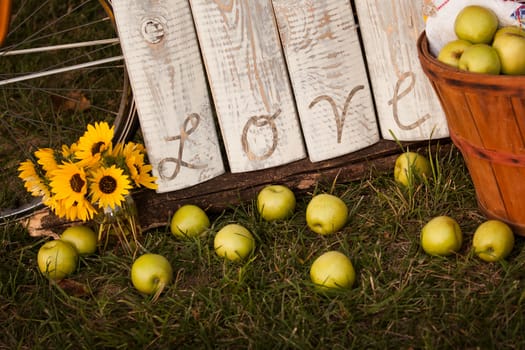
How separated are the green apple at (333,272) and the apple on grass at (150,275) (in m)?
0.51

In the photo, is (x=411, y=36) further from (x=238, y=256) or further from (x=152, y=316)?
(x=152, y=316)

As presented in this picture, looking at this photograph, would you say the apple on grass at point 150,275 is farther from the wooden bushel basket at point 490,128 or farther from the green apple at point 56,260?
the wooden bushel basket at point 490,128

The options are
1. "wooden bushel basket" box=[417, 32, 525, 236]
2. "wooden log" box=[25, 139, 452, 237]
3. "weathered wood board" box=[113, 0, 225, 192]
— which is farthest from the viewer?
"wooden log" box=[25, 139, 452, 237]

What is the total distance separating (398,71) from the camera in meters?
2.89

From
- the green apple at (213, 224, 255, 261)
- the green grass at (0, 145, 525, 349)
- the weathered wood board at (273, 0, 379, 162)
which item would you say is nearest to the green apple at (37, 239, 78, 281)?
the green grass at (0, 145, 525, 349)

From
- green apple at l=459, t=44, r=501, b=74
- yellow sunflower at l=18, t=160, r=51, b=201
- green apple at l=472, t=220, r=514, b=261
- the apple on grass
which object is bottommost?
green apple at l=472, t=220, r=514, b=261

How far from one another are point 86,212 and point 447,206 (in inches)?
50.7

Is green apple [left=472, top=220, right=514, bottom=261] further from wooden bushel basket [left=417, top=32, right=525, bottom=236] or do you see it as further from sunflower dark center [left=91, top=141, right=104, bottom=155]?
sunflower dark center [left=91, top=141, right=104, bottom=155]

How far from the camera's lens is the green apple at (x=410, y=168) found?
2861mm

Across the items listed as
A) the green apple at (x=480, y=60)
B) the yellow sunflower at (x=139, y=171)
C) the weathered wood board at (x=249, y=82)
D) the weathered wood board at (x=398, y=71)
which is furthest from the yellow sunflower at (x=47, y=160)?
the green apple at (x=480, y=60)

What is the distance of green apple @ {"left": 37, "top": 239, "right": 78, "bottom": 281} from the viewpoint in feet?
9.14

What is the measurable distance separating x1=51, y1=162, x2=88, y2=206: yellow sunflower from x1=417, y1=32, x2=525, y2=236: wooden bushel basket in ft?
4.02

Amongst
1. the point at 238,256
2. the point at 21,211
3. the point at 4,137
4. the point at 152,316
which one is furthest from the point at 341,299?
the point at 4,137

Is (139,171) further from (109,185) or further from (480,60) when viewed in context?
(480,60)
